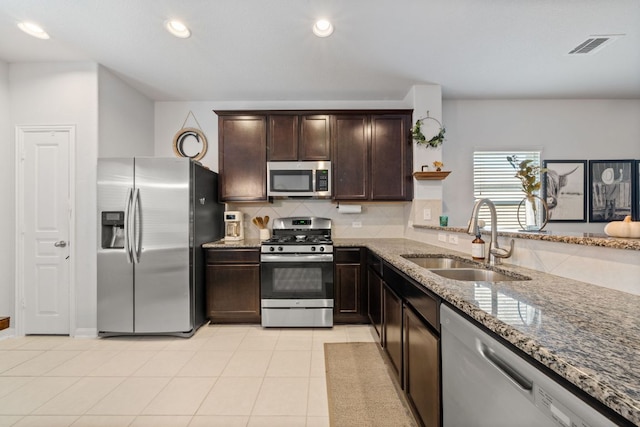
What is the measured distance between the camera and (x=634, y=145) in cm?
350

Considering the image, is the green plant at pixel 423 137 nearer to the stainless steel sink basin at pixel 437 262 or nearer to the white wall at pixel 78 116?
the stainless steel sink basin at pixel 437 262

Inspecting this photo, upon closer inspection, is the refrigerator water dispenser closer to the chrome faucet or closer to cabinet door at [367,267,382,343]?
cabinet door at [367,267,382,343]

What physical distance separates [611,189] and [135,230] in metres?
5.67

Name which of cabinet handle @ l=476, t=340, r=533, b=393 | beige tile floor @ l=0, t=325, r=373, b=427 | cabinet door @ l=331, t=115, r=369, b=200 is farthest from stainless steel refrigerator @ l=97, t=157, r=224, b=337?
cabinet handle @ l=476, t=340, r=533, b=393

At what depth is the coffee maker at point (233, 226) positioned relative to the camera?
3195 millimetres

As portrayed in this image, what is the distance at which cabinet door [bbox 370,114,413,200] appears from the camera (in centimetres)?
325

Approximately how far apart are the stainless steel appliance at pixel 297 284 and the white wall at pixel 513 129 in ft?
6.28

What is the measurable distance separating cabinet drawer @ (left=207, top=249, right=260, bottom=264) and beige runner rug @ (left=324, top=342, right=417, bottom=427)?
4.01 feet

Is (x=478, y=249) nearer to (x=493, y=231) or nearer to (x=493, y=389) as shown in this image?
(x=493, y=231)

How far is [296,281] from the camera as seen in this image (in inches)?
113

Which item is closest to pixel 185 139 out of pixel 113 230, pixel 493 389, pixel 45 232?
pixel 113 230

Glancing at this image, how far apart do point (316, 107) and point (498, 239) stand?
272 centimetres

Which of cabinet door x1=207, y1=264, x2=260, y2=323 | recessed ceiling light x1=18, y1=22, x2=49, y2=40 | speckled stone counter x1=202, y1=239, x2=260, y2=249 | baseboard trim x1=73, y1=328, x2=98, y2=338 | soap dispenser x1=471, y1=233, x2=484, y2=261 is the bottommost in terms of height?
baseboard trim x1=73, y1=328, x2=98, y2=338

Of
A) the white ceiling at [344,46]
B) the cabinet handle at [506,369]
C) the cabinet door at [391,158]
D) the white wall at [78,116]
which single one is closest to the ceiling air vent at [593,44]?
the white ceiling at [344,46]
